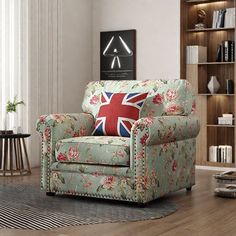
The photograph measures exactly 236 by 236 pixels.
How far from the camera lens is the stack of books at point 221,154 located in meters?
6.52

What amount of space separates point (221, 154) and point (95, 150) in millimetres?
2744

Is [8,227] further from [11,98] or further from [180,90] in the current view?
[11,98]

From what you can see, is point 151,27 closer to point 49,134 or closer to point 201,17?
point 201,17

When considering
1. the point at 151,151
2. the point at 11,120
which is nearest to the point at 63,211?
the point at 151,151

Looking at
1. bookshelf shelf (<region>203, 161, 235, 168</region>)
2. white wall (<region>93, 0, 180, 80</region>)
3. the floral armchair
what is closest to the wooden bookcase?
bookshelf shelf (<region>203, 161, 235, 168</region>)

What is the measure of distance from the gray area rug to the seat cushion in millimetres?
323

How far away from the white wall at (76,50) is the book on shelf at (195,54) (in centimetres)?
148

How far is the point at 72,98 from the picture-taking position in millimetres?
7188

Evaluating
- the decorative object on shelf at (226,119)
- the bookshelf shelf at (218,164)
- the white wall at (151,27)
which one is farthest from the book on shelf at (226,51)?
the bookshelf shelf at (218,164)

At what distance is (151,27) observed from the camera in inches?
272

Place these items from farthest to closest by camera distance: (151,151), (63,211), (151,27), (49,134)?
(151,27) < (49,134) < (151,151) < (63,211)

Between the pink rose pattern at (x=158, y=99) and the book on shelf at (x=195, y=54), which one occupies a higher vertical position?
the book on shelf at (x=195, y=54)

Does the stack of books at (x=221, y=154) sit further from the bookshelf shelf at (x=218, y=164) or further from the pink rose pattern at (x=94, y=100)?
the pink rose pattern at (x=94, y=100)

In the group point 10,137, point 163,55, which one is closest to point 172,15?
point 163,55
